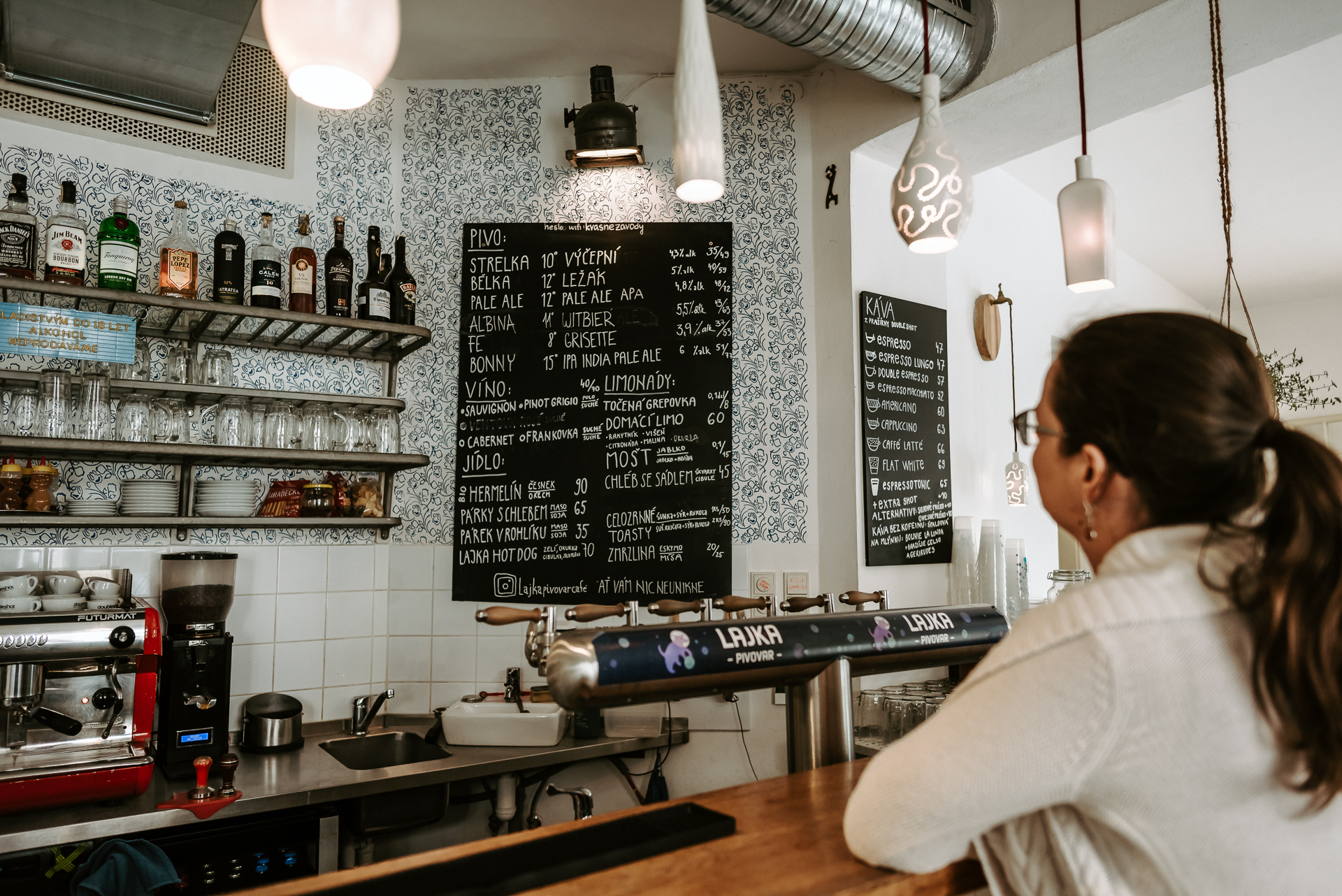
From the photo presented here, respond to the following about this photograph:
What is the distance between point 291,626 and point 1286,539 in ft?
9.55

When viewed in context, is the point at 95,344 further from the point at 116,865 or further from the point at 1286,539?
the point at 1286,539

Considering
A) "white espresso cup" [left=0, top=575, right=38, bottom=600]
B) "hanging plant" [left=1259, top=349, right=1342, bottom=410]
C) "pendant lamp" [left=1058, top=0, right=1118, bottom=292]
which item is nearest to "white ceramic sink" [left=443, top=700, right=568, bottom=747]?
"white espresso cup" [left=0, top=575, right=38, bottom=600]

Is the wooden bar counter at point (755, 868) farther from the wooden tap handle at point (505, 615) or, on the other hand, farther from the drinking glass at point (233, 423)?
the drinking glass at point (233, 423)

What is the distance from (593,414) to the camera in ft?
10.3

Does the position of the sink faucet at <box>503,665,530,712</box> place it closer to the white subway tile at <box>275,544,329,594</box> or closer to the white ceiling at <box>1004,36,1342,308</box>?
the white subway tile at <box>275,544,329,594</box>

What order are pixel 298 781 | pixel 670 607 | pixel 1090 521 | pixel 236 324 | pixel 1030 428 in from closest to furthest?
pixel 1090 521 → pixel 1030 428 → pixel 670 607 → pixel 298 781 → pixel 236 324

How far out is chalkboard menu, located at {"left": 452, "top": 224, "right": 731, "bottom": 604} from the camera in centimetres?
305

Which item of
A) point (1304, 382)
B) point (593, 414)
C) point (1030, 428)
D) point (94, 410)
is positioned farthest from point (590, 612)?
point (1304, 382)

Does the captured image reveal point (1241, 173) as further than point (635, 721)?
Yes

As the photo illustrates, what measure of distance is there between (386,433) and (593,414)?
742 mm

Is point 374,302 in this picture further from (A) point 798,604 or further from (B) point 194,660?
(A) point 798,604

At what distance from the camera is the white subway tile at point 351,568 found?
302 cm

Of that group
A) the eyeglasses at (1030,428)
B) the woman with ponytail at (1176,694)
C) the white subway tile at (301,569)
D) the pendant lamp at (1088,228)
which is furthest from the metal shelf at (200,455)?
the woman with ponytail at (1176,694)

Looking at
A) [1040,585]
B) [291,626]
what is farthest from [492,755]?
[1040,585]
